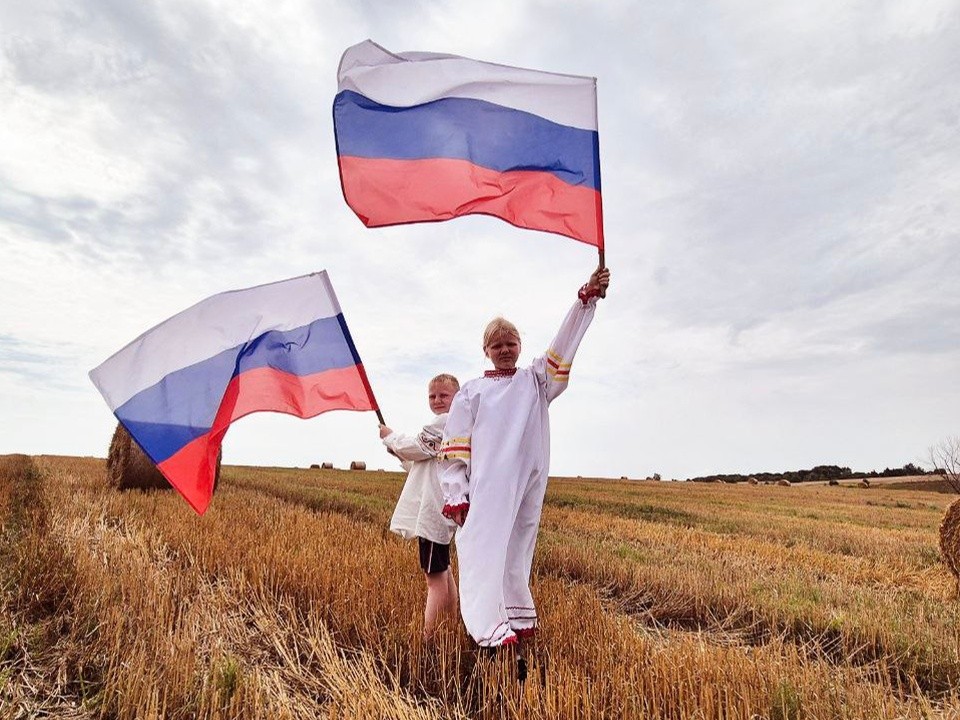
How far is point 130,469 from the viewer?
13.3m

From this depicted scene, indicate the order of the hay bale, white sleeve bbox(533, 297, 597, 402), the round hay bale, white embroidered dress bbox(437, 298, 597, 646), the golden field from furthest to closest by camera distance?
the hay bale → the round hay bale → white sleeve bbox(533, 297, 597, 402) → white embroidered dress bbox(437, 298, 597, 646) → the golden field

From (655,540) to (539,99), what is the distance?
6799mm

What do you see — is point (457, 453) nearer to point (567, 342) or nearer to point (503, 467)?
point (503, 467)

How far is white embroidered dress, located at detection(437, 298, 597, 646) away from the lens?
3.52 metres

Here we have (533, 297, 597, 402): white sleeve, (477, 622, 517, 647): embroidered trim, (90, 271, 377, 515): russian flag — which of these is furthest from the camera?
(90, 271, 377, 515): russian flag

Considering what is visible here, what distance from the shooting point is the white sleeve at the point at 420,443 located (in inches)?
170

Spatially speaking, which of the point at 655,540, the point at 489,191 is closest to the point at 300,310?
the point at 489,191

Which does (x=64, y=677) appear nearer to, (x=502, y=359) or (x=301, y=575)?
(x=301, y=575)

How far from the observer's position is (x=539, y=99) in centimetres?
468

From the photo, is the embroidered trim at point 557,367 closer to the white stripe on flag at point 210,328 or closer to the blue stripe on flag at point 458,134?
the blue stripe on flag at point 458,134

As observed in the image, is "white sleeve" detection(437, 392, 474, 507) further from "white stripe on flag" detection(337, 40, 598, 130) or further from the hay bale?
the hay bale

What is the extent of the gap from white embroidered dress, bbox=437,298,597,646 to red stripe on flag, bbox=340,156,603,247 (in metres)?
0.89

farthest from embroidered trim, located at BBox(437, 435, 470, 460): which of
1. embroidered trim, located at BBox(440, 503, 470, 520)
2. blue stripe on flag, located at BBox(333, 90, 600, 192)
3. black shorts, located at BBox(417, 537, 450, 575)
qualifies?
blue stripe on flag, located at BBox(333, 90, 600, 192)

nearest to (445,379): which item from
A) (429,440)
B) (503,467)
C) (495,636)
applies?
(429,440)
